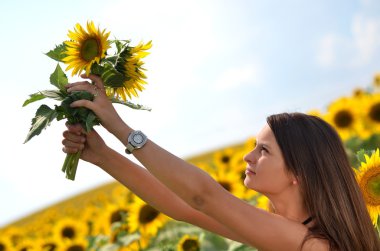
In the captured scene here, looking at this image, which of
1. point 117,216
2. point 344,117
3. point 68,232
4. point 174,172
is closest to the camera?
point 174,172

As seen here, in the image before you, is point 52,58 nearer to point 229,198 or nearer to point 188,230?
point 229,198

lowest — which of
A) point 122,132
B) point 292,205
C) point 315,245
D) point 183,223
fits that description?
point 315,245

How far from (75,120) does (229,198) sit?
66cm

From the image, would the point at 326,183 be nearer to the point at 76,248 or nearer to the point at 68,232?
the point at 76,248

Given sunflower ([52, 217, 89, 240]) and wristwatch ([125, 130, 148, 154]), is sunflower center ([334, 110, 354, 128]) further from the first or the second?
wristwatch ([125, 130, 148, 154])

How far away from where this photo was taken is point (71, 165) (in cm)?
269

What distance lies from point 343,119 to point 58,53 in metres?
4.90

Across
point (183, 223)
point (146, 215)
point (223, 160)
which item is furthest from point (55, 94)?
point (223, 160)

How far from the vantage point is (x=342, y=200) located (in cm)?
257

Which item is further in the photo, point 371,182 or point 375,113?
point 375,113

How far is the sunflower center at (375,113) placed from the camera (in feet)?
22.1

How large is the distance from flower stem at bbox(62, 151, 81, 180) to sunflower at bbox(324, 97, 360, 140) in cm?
471

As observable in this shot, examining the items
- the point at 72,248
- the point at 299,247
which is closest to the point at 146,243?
the point at 72,248

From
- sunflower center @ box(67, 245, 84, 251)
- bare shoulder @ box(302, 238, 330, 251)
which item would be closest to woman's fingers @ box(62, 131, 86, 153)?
bare shoulder @ box(302, 238, 330, 251)
